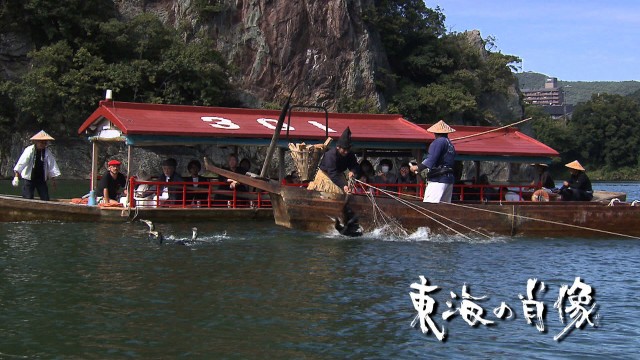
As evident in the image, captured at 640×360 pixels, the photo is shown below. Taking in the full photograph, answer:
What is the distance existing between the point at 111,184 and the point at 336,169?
586cm

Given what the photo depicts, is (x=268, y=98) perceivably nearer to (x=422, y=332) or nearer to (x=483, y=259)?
(x=483, y=259)

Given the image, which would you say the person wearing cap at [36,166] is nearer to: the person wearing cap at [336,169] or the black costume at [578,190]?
the person wearing cap at [336,169]

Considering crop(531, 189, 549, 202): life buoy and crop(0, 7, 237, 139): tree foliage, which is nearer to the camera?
crop(531, 189, 549, 202): life buoy

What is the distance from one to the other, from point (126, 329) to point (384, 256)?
19.9 feet

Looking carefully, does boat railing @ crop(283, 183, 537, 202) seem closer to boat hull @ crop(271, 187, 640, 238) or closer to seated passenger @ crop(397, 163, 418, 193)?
seated passenger @ crop(397, 163, 418, 193)

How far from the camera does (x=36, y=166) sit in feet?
60.3

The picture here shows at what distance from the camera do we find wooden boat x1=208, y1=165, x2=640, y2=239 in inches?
629

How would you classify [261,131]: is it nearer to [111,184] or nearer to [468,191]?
[111,184]

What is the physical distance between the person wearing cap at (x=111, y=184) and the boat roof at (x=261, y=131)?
2.29 ft

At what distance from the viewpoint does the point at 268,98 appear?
5462 cm

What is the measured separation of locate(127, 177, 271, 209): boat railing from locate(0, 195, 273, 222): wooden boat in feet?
0.97

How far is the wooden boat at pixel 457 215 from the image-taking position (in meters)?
16.0

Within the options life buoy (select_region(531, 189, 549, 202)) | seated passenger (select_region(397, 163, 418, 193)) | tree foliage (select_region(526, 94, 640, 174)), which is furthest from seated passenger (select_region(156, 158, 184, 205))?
tree foliage (select_region(526, 94, 640, 174))

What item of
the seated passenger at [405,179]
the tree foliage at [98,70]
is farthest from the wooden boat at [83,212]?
the tree foliage at [98,70]
